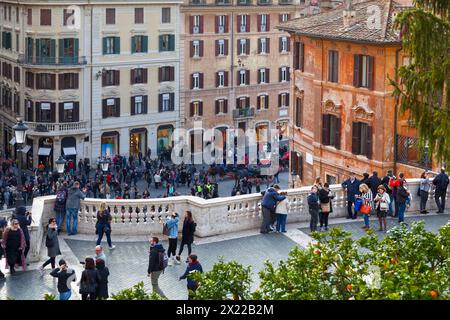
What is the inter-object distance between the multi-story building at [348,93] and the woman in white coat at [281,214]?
16313mm

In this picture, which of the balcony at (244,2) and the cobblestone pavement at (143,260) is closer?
the cobblestone pavement at (143,260)

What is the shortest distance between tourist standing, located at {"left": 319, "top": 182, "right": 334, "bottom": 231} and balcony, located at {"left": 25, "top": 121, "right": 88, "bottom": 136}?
48.8 metres

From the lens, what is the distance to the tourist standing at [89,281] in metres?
19.6

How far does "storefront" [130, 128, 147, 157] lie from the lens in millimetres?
78500

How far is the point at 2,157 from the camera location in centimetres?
7781

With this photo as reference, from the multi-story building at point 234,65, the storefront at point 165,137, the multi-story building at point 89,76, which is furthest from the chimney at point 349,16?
the storefront at point 165,137

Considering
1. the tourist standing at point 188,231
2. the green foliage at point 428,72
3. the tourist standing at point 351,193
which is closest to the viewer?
the green foliage at point 428,72

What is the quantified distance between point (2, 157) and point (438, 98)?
62317 millimetres

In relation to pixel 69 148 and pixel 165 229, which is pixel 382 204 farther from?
pixel 69 148

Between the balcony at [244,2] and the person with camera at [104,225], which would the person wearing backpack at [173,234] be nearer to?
the person with camera at [104,225]

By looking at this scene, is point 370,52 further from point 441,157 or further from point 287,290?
point 287,290

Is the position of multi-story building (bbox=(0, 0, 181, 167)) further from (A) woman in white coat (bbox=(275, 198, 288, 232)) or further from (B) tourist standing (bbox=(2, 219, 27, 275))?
(B) tourist standing (bbox=(2, 219, 27, 275))

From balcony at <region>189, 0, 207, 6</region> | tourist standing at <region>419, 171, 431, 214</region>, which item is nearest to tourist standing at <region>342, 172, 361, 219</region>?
tourist standing at <region>419, 171, 431, 214</region>
